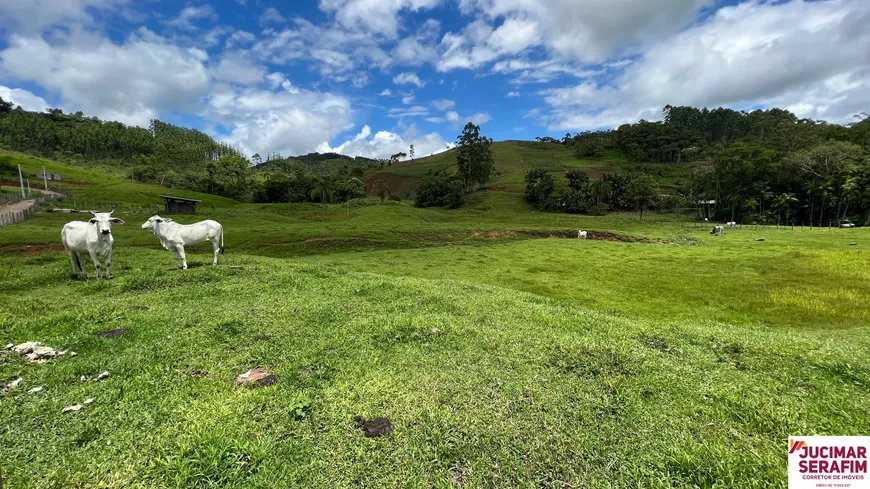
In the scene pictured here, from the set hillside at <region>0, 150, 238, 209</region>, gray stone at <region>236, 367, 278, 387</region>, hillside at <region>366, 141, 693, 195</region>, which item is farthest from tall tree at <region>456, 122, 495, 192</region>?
gray stone at <region>236, 367, 278, 387</region>

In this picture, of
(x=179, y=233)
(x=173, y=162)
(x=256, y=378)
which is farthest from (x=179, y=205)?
(x=173, y=162)

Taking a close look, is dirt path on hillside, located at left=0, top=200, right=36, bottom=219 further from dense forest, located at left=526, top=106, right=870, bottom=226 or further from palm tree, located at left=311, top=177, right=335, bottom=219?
dense forest, located at left=526, top=106, right=870, bottom=226

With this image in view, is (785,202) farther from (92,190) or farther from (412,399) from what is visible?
(92,190)

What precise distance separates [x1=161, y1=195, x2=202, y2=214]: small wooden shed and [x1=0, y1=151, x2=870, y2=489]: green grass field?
136ft

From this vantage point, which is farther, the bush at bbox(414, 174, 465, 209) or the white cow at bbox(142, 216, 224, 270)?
the bush at bbox(414, 174, 465, 209)

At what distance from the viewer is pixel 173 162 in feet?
395

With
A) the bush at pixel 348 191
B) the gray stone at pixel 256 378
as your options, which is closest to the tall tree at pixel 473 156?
the bush at pixel 348 191

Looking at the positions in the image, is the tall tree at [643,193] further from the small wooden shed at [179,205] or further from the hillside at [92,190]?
the hillside at [92,190]

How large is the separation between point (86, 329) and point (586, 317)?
10.8 metres

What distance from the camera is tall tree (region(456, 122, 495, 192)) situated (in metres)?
78.7

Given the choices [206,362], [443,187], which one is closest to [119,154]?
[443,187]

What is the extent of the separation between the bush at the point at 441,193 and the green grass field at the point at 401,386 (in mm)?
55869

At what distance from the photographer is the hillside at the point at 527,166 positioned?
9519 cm

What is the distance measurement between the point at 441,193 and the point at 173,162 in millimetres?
101642
